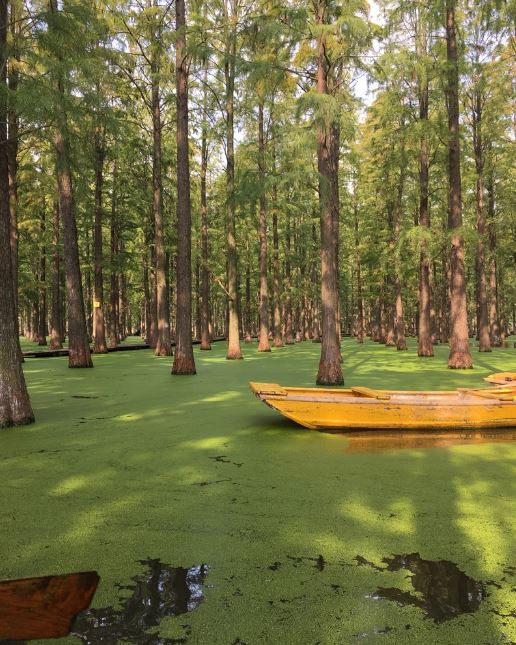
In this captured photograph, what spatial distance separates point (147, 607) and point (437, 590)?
1.69 m

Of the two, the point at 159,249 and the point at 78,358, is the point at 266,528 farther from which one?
the point at 159,249

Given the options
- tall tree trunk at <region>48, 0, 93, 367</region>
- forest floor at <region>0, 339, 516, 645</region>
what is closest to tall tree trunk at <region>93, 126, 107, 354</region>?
tall tree trunk at <region>48, 0, 93, 367</region>

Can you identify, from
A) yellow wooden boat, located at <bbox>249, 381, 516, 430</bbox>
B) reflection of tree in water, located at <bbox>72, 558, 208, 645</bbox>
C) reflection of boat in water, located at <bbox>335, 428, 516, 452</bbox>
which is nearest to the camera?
reflection of tree in water, located at <bbox>72, 558, 208, 645</bbox>

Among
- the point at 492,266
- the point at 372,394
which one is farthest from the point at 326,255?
the point at 492,266

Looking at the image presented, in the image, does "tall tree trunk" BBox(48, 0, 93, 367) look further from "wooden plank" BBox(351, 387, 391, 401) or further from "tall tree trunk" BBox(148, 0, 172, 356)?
"wooden plank" BBox(351, 387, 391, 401)

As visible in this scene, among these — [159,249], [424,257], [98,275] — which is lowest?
[98,275]

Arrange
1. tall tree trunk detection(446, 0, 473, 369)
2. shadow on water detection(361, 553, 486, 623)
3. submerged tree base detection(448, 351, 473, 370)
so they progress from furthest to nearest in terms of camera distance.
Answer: tall tree trunk detection(446, 0, 473, 369)
submerged tree base detection(448, 351, 473, 370)
shadow on water detection(361, 553, 486, 623)

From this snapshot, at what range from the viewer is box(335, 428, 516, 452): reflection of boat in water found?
20.3 feet

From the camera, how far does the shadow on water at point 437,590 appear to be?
8.75 feet

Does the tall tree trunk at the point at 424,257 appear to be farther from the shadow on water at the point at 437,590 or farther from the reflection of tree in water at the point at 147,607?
the reflection of tree in water at the point at 147,607

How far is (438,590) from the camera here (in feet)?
9.32

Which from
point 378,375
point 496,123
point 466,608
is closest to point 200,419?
point 466,608

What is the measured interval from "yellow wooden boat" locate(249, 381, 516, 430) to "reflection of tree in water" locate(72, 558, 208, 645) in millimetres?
3770

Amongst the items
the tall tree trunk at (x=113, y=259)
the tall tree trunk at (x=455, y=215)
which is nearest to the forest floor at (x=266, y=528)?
the tall tree trunk at (x=455, y=215)
